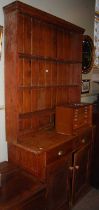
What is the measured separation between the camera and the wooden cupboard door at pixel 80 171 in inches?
78.5

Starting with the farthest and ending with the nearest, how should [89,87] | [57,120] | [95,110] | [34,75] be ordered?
1. [89,87]
2. [95,110]
3. [57,120]
4. [34,75]

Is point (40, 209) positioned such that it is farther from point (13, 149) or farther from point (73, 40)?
point (73, 40)

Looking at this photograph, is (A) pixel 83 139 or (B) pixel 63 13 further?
(B) pixel 63 13

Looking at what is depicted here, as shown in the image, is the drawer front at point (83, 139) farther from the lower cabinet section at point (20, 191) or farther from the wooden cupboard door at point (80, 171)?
the lower cabinet section at point (20, 191)

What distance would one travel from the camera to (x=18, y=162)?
1.74 m

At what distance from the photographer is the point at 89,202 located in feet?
7.22

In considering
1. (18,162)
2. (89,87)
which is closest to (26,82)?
(18,162)

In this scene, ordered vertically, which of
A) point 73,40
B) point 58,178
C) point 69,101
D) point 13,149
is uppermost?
point 73,40

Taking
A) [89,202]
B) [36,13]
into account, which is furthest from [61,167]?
[36,13]

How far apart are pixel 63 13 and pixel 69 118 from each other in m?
1.31

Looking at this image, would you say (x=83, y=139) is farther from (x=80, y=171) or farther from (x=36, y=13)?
(x=36, y=13)

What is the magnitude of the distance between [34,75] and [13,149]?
2.37 ft

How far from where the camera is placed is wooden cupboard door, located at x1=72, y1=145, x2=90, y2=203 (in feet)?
6.54

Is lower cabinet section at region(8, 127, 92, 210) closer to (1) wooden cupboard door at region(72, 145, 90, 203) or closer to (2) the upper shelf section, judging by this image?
(1) wooden cupboard door at region(72, 145, 90, 203)
